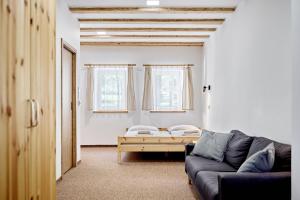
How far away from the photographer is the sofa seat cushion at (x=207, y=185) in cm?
244

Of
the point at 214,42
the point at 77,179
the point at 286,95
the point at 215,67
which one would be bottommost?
the point at 77,179

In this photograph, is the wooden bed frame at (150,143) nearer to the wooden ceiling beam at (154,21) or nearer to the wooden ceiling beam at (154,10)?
the wooden ceiling beam at (154,21)

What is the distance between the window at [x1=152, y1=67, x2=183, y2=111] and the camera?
7.57m

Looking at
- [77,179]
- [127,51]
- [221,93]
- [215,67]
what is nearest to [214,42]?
[215,67]

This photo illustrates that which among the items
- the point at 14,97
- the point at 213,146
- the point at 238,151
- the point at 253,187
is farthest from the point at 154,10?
the point at 14,97

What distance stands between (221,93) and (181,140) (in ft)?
3.64

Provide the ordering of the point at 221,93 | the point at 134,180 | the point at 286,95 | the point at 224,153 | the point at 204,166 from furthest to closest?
the point at 221,93, the point at 134,180, the point at 224,153, the point at 204,166, the point at 286,95

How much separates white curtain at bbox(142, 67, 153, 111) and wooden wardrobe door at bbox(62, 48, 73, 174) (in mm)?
2603

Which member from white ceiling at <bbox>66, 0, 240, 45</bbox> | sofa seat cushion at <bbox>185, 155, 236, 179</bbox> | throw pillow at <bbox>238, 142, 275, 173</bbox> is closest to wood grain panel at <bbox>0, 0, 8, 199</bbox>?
throw pillow at <bbox>238, 142, 275, 173</bbox>

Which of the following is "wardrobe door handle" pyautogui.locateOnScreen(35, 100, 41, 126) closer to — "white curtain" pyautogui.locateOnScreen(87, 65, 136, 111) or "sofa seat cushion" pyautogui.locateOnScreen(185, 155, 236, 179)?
"sofa seat cushion" pyautogui.locateOnScreen(185, 155, 236, 179)

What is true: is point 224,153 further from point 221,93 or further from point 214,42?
point 214,42

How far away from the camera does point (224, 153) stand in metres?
3.66

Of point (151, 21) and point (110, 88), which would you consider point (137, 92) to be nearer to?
point (110, 88)

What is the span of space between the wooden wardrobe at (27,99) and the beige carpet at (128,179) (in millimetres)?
1854
